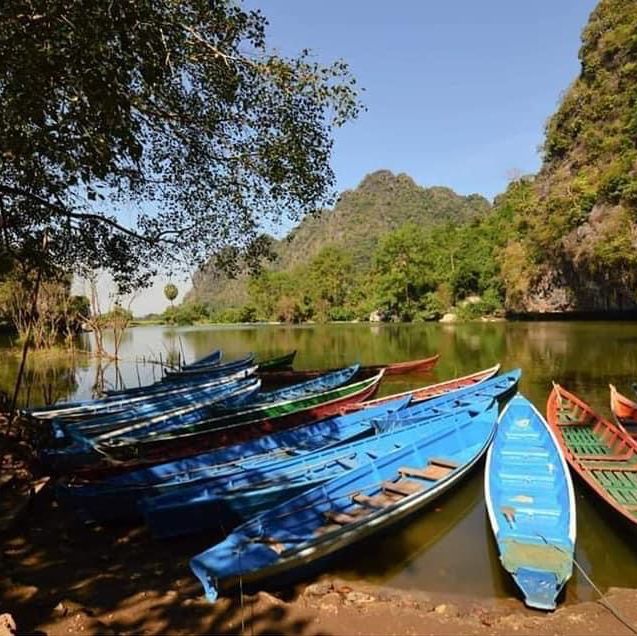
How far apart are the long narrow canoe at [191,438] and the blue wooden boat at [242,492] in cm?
189

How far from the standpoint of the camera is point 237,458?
830 cm

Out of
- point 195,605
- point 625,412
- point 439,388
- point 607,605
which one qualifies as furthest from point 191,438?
point 625,412

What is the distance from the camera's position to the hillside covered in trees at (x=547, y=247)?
118 ft

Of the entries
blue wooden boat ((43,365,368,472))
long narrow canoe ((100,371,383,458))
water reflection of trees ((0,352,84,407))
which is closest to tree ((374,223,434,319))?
water reflection of trees ((0,352,84,407))

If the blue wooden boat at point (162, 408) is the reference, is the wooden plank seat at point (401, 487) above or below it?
below

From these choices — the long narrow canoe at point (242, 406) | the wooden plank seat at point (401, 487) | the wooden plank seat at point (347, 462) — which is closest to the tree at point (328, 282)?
the long narrow canoe at point (242, 406)

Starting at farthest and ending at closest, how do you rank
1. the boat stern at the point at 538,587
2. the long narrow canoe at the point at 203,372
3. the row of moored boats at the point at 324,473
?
the long narrow canoe at the point at 203,372 → the row of moored boats at the point at 324,473 → the boat stern at the point at 538,587

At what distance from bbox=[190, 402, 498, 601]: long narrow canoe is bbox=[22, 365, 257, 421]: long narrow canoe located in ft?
25.6

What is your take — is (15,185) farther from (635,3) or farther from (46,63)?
(635,3)

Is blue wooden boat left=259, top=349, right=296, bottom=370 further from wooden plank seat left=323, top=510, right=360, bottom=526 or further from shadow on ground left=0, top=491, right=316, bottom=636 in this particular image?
wooden plank seat left=323, top=510, right=360, bottom=526

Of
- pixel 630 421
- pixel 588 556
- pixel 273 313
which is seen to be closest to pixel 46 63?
pixel 588 556

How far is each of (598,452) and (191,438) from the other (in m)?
8.00

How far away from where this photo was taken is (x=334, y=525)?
230 inches

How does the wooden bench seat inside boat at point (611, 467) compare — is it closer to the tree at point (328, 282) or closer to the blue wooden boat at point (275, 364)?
the blue wooden boat at point (275, 364)
